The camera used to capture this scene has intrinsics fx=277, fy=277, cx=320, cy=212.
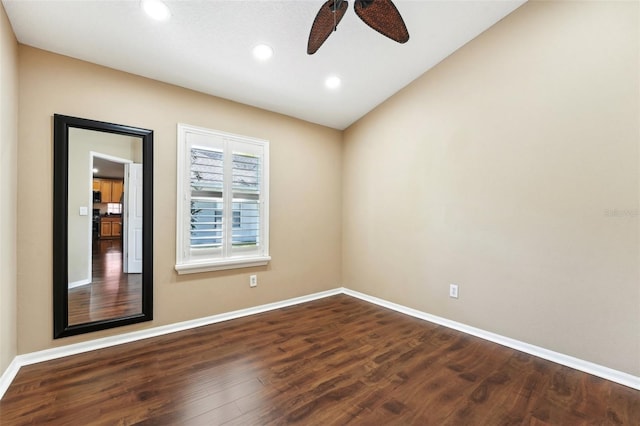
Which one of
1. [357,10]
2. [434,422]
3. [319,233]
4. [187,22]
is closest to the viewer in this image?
[434,422]

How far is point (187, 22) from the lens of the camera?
→ 6.99 feet

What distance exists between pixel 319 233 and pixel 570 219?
267 centimetres

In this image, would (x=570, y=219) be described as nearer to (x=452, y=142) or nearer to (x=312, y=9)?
(x=452, y=142)

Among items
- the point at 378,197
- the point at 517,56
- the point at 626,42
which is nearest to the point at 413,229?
the point at 378,197

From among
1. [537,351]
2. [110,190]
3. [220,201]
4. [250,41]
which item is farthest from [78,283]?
[537,351]

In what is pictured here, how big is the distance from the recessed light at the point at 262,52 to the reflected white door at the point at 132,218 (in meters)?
1.94

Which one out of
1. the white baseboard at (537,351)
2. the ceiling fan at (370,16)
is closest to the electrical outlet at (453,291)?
the white baseboard at (537,351)

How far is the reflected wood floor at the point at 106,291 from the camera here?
8.51ft

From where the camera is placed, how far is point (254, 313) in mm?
3256

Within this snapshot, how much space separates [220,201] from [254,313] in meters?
1.36

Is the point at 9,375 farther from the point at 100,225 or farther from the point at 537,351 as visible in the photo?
the point at 537,351

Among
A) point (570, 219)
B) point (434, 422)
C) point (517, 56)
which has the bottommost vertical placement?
point (434, 422)

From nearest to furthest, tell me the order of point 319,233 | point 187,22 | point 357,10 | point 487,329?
point 357,10, point 187,22, point 487,329, point 319,233

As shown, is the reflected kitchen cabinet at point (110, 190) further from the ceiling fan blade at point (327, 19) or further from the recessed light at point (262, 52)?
the ceiling fan blade at point (327, 19)
